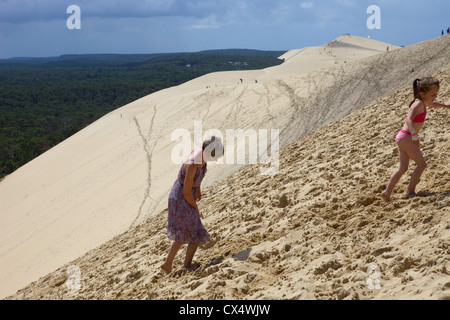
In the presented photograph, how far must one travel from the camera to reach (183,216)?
13.7 feet

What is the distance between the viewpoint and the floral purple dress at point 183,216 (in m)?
4.16

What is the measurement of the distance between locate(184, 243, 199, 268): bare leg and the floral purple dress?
0.44 feet

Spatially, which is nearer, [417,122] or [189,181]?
[189,181]

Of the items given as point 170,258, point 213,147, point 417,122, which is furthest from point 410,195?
point 170,258

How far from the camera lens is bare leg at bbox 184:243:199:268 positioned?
4.35 m

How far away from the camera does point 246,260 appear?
4172mm

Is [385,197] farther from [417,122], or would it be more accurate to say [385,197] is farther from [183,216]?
[183,216]

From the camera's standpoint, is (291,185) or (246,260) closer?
(246,260)

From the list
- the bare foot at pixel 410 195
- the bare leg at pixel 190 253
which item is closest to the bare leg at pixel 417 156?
the bare foot at pixel 410 195

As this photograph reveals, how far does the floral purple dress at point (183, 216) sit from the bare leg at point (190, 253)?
0.44 ft

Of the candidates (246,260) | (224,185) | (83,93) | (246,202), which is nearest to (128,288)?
(246,260)

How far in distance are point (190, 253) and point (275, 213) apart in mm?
1232

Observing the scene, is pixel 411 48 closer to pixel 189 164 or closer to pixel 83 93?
pixel 189 164

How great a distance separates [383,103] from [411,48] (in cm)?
930
